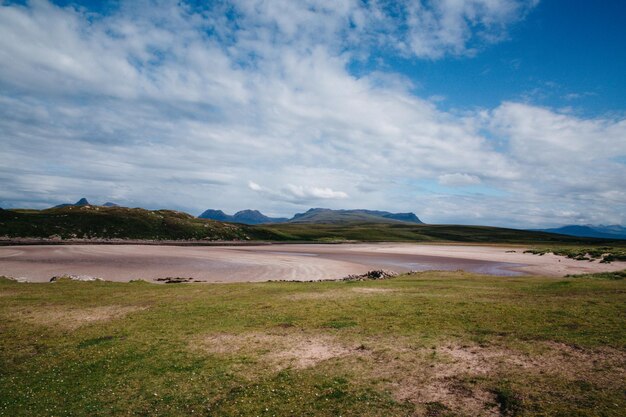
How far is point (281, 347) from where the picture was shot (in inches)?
734

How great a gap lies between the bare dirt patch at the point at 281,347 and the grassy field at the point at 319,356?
0.36ft

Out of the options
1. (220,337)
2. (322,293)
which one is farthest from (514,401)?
(322,293)

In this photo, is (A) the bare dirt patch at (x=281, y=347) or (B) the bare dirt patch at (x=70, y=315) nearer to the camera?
(A) the bare dirt patch at (x=281, y=347)

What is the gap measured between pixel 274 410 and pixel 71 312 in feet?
70.7

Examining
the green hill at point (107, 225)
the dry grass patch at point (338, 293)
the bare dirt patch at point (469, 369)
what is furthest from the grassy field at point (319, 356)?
the green hill at point (107, 225)

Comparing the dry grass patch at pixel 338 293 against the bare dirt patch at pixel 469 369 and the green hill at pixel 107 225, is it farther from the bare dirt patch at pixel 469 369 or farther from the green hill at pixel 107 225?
the green hill at pixel 107 225

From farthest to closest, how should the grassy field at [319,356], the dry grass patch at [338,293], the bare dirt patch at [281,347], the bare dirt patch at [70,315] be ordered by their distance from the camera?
1. the dry grass patch at [338,293]
2. the bare dirt patch at [70,315]
3. the bare dirt patch at [281,347]
4. the grassy field at [319,356]

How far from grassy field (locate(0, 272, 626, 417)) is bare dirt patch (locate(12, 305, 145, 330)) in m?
0.14

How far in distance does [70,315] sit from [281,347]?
17.2 meters

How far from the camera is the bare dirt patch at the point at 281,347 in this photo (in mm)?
16906

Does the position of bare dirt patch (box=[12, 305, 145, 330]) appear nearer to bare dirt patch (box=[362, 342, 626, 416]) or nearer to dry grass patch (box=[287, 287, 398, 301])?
dry grass patch (box=[287, 287, 398, 301])

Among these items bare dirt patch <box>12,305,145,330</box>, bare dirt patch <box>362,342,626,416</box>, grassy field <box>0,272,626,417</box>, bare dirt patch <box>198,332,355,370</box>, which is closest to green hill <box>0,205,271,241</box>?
grassy field <box>0,272,626,417</box>

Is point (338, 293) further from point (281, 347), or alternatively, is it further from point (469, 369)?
point (469, 369)

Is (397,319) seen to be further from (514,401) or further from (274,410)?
(274,410)
